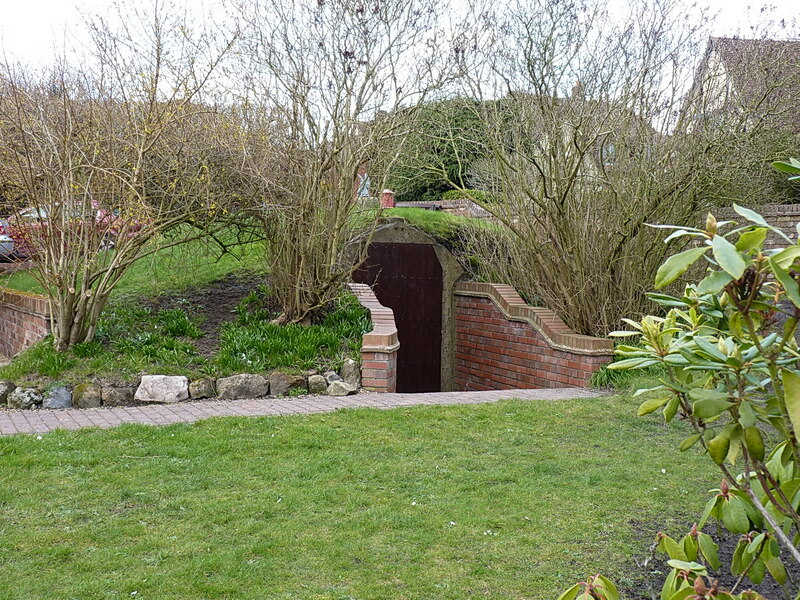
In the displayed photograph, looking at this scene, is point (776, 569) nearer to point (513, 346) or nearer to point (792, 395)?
point (792, 395)

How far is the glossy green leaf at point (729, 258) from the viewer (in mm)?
1579

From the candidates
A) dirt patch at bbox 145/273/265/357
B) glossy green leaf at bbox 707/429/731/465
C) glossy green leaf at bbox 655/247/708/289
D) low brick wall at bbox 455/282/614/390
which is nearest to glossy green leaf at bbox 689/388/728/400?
glossy green leaf at bbox 707/429/731/465

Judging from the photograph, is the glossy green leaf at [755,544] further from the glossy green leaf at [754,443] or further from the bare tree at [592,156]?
the bare tree at [592,156]

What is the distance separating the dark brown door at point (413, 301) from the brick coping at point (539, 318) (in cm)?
52

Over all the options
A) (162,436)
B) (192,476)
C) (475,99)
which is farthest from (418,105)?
(192,476)

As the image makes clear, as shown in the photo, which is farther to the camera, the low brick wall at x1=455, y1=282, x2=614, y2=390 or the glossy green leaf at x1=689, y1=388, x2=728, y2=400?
the low brick wall at x1=455, y1=282, x2=614, y2=390

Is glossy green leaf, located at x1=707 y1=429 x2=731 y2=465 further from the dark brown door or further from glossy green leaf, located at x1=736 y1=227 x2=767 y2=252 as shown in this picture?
the dark brown door

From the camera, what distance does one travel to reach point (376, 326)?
9.31 m

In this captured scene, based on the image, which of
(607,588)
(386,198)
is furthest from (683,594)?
(386,198)

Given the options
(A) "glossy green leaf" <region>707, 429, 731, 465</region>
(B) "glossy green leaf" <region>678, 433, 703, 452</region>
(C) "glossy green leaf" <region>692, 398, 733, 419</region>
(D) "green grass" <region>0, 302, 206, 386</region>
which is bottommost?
(D) "green grass" <region>0, 302, 206, 386</region>

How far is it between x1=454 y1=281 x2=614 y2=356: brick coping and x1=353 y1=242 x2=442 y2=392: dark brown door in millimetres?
520

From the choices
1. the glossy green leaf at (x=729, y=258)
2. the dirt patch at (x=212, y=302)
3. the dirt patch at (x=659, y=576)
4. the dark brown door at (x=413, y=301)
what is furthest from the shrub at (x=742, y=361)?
the dark brown door at (x=413, y=301)

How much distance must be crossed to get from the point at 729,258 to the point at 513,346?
9385mm

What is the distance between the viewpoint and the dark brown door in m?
12.1
